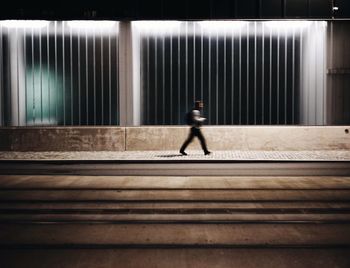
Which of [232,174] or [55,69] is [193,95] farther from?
[232,174]

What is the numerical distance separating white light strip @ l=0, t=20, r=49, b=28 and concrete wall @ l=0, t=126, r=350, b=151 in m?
3.64

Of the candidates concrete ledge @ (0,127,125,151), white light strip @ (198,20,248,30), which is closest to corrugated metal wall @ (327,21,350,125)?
white light strip @ (198,20,248,30)

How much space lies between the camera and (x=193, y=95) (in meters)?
19.0

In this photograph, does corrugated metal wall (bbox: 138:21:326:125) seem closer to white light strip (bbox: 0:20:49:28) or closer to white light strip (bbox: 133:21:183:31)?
white light strip (bbox: 133:21:183:31)

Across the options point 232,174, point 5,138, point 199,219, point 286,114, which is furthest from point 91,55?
point 199,219

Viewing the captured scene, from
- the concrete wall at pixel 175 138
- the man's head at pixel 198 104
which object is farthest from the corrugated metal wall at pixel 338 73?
the man's head at pixel 198 104

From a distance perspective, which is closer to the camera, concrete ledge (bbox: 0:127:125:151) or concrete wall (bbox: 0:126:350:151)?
concrete wall (bbox: 0:126:350:151)

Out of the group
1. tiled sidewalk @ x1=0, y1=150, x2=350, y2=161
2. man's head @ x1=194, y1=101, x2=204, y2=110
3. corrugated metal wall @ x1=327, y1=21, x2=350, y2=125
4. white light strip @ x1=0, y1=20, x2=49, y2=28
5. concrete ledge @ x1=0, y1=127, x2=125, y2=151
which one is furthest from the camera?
white light strip @ x1=0, y1=20, x2=49, y2=28

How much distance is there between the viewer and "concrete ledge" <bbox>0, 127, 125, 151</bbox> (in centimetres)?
1864

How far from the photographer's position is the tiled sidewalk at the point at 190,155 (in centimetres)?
1582

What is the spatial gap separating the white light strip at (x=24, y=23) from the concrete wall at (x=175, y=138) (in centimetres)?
364

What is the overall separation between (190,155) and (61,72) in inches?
226

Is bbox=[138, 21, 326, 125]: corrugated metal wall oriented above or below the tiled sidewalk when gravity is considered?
above

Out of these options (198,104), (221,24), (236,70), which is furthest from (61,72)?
(236,70)
